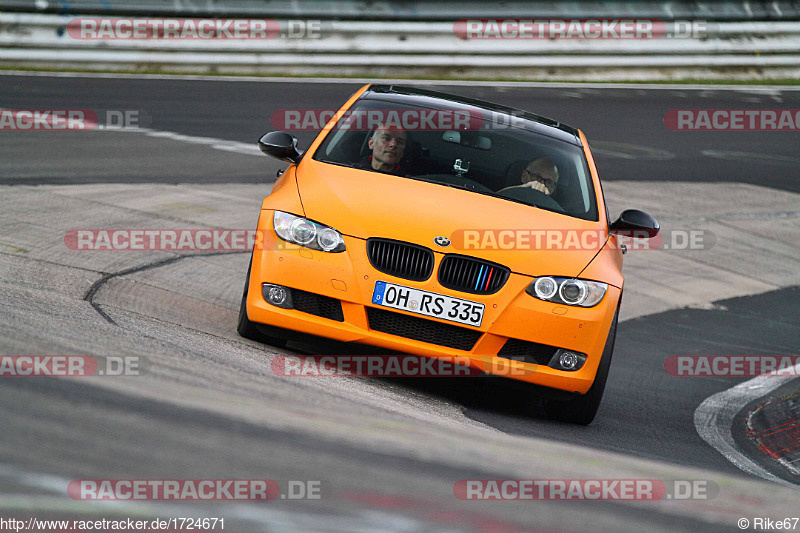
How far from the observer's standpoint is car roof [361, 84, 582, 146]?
6.84 m

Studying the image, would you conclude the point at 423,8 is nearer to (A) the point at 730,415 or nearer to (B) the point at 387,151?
(B) the point at 387,151

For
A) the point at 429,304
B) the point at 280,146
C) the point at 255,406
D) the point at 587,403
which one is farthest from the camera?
the point at 280,146

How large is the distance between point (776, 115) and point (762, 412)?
56.3 ft

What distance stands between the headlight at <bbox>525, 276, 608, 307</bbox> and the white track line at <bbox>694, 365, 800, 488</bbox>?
1.15 meters

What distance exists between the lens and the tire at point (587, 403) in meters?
5.46

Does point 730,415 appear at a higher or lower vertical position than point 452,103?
lower

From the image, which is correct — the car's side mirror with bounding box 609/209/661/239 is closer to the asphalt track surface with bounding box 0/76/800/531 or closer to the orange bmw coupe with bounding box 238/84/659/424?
the orange bmw coupe with bounding box 238/84/659/424

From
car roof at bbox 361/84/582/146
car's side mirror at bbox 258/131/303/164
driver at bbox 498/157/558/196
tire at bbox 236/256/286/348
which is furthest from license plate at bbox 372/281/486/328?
car roof at bbox 361/84/582/146

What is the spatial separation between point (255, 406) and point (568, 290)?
2603mm

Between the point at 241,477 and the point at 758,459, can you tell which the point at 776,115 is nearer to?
the point at 758,459

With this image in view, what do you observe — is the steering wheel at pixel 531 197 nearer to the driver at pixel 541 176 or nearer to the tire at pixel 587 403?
the driver at pixel 541 176

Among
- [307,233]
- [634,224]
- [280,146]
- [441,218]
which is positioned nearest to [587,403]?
[634,224]

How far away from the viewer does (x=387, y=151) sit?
623 centimetres

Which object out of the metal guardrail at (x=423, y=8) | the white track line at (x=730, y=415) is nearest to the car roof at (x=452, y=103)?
the white track line at (x=730, y=415)
